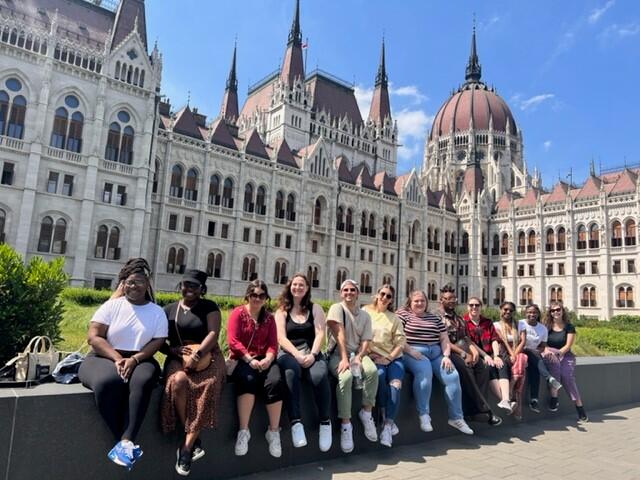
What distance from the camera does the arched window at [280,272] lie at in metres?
42.6

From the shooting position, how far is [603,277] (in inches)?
1919

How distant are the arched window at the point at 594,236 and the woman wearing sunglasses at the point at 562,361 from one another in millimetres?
47707

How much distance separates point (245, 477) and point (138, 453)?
1588mm

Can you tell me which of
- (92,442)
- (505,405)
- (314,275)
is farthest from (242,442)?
(314,275)

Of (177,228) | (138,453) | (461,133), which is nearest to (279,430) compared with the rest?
(138,453)

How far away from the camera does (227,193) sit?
40.5 meters

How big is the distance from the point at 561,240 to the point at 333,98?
34739 millimetres

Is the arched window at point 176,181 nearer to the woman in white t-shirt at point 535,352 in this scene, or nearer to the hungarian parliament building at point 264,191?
the hungarian parliament building at point 264,191

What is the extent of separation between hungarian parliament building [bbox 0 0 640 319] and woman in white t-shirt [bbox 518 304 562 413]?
28436mm

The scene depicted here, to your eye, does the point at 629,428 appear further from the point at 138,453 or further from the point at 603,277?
the point at 603,277

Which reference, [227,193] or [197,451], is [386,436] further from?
[227,193]

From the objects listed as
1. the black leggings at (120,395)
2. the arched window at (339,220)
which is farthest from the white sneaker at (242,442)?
the arched window at (339,220)

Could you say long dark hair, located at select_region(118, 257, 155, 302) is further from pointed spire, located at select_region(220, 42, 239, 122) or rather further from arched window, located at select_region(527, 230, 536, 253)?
pointed spire, located at select_region(220, 42, 239, 122)

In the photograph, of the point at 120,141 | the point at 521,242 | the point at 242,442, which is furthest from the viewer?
the point at 521,242
